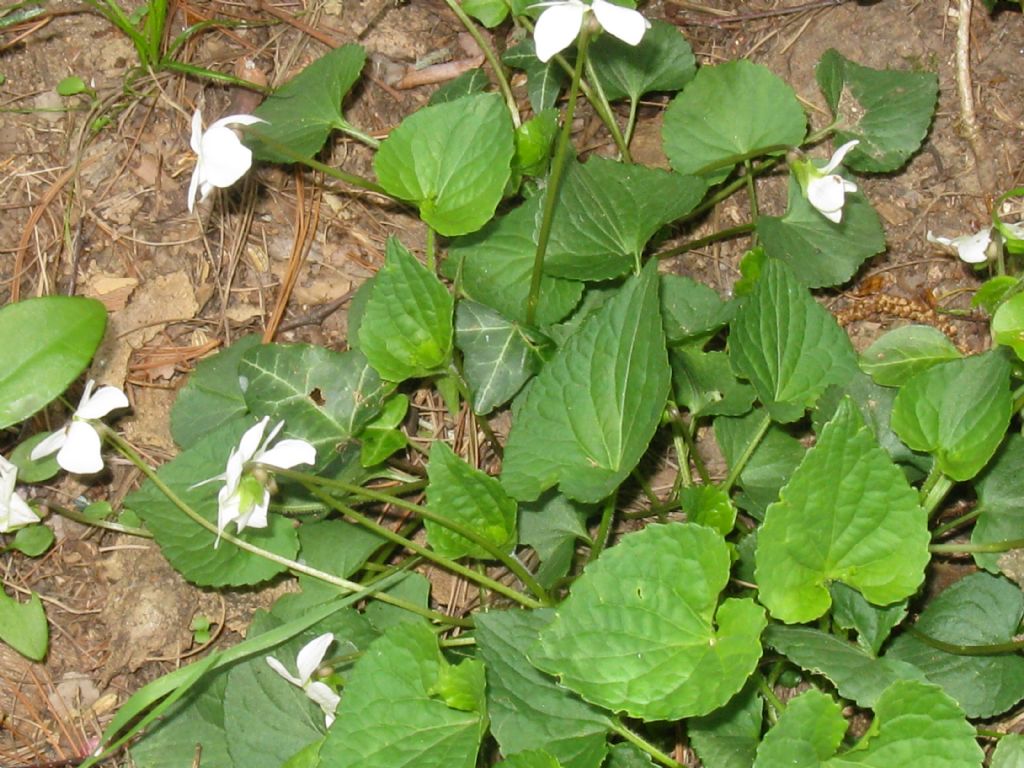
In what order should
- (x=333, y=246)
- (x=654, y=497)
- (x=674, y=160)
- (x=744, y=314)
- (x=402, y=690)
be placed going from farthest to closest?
(x=333, y=246)
(x=674, y=160)
(x=654, y=497)
(x=744, y=314)
(x=402, y=690)

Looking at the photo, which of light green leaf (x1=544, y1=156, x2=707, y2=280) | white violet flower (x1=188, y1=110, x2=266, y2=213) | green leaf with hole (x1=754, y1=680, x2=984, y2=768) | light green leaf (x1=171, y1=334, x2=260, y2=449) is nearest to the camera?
green leaf with hole (x1=754, y1=680, x2=984, y2=768)

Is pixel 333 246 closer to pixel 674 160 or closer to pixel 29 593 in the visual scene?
pixel 674 160

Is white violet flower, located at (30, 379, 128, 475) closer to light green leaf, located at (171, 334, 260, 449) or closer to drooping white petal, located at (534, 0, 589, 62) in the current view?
light green leaf, located at (171, 334, 260, 449)

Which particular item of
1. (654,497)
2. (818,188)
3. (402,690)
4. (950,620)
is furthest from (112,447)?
(950,620)

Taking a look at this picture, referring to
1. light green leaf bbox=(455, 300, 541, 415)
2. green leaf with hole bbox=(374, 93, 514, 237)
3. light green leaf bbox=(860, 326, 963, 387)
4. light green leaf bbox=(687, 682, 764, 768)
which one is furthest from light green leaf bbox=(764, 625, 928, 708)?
green leaf with hole bbox=(374, 93, 514, 237)

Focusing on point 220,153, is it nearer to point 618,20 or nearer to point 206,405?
point 206,405

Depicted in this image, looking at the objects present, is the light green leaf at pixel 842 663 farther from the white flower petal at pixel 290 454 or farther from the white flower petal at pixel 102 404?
the white flower petal at pixel 102 404

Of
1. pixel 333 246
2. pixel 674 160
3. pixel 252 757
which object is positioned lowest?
pixel 252 757
